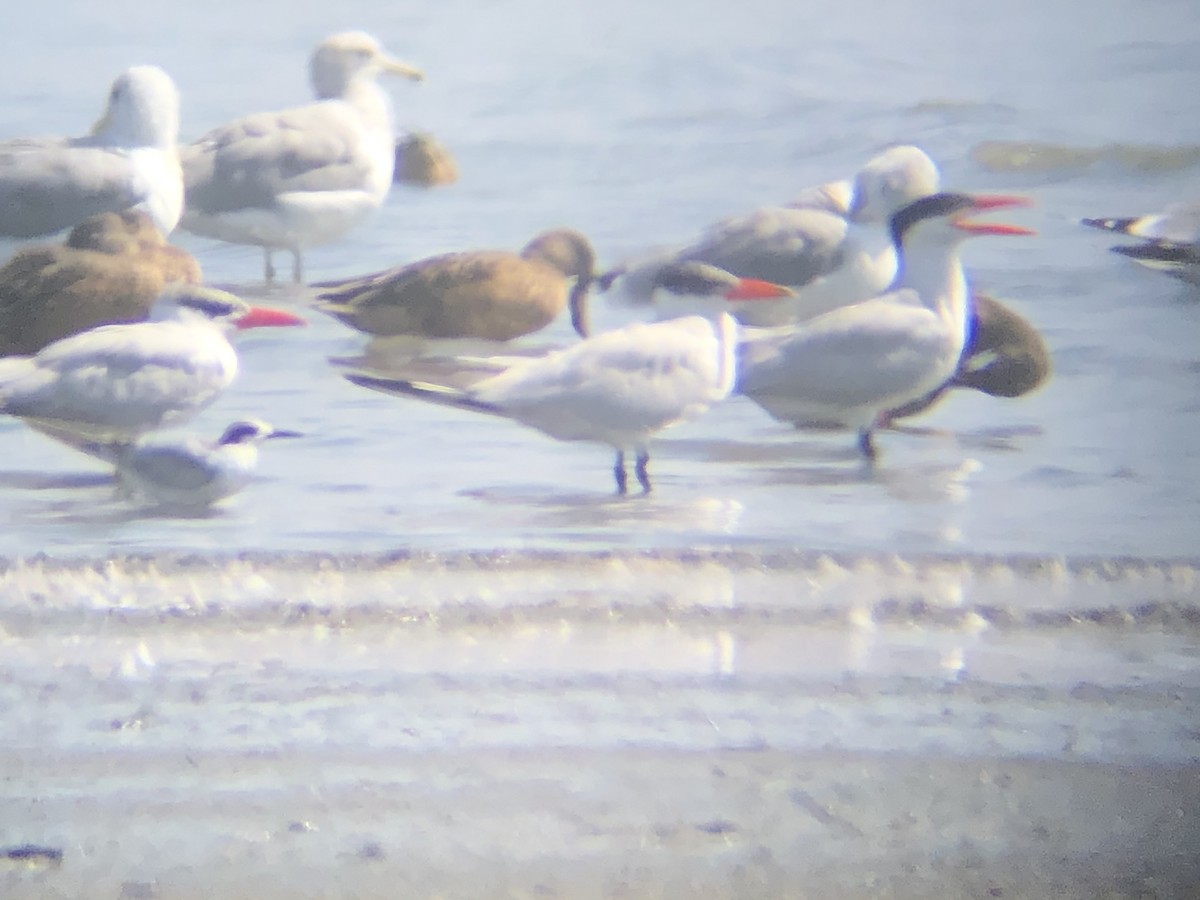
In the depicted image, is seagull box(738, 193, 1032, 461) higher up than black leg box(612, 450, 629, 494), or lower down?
higher up

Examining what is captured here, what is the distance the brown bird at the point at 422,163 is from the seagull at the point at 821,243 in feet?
0.93

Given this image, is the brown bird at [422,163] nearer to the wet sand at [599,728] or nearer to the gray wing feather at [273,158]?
the gray wing feather at [273,158]

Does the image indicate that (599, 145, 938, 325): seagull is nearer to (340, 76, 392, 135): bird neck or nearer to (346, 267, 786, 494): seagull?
(346, 267, 786, 494): seagull

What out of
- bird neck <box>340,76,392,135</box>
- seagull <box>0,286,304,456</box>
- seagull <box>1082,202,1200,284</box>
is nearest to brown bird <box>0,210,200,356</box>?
seagull <box>0,286,304,456</box>

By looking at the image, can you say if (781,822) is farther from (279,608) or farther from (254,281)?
(254,281)

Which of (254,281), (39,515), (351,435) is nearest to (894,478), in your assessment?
(351,435)

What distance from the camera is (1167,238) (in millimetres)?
2199

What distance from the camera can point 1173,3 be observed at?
220 cm

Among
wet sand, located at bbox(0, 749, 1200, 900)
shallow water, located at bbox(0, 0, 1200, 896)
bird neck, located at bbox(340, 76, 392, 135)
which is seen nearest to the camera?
wet sand, located at bbox(0, 749, 1200, 900)

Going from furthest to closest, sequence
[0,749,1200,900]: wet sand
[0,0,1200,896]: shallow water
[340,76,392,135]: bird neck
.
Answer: [340,76,392,135]: bird neck
[0,0,1200,896]: shallow water
[0,749,1200,900]: wet sand

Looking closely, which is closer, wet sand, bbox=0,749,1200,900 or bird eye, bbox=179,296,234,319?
wet sand, bbox=0,749,1200,900

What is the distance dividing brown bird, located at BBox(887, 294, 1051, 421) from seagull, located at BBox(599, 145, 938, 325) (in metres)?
0.15

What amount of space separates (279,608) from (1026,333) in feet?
3.76

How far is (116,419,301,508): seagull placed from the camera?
2.16m
